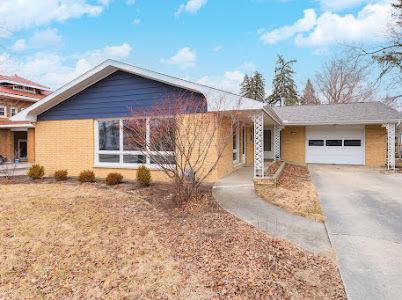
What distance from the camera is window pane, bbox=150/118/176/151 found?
7207 mm

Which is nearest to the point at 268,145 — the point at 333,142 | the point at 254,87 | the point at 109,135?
the point at 333,142

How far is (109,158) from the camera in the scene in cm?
1116

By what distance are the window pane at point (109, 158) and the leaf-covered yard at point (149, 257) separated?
4.35m

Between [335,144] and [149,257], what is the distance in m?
16.6

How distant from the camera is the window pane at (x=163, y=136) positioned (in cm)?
721

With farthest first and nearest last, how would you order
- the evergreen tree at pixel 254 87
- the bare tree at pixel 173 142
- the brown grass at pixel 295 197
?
the evergreen tree at pixel 254 87 → the bare tree at pixel 173 142 → the brown grass at pixel 295 197

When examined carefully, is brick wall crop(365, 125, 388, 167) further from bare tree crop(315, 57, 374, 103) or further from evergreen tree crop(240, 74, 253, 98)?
evergreen tree crop(240, 74, 253, 98)

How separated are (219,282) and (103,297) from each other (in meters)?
1.44

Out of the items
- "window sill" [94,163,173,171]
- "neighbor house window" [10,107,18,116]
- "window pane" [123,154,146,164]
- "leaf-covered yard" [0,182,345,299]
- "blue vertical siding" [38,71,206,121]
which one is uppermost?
"neighbor house window" [10,107,18,116]

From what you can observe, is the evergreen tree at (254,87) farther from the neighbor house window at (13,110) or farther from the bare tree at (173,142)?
the bare tree at (173,142)

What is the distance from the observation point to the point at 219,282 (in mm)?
3500

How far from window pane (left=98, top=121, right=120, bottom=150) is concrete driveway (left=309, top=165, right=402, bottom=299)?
7.65 metres

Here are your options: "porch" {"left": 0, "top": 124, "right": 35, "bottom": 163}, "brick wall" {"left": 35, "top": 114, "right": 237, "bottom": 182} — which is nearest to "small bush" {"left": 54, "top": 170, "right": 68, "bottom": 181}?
"brick wall" {"left": 35, "top": 114, "right": 237, "bottom": 182}

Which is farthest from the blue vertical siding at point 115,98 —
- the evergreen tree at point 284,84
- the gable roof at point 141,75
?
the evergreen tree at point 284,84
